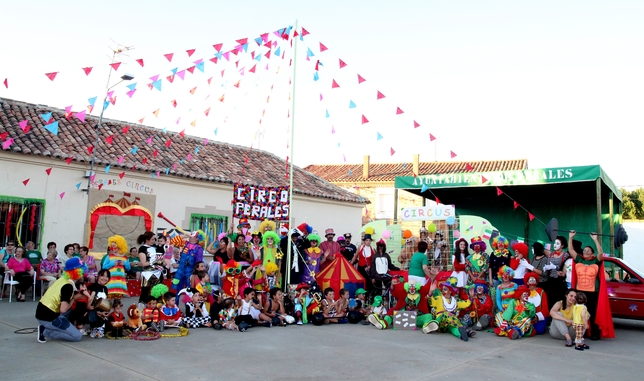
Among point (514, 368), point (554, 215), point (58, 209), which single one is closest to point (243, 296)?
point (514, 368)

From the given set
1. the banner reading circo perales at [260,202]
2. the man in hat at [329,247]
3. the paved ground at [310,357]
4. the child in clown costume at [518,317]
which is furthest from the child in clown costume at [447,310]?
the banner reading circo perales at [260,202]

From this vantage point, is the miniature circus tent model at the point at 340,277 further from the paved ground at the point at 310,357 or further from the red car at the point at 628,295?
the red car at the point at 628,295

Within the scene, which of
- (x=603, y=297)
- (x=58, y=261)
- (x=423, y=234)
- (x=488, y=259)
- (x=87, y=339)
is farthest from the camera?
(x=423, y=234)

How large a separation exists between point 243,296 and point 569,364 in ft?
16.6

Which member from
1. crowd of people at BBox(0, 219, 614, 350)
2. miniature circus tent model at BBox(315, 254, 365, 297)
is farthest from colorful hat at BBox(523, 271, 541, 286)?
miniature circus tent model at BBox(315, 254, 365, 297)

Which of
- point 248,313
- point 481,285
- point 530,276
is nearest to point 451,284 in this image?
point 481,285

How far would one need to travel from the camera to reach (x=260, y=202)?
11.6 metres

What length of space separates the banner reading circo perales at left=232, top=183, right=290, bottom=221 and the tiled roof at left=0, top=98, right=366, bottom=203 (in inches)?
207

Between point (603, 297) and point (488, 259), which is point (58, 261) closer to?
point (488, 259)

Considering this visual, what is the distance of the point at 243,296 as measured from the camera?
9367 mm

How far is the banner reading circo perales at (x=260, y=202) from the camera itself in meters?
11.5

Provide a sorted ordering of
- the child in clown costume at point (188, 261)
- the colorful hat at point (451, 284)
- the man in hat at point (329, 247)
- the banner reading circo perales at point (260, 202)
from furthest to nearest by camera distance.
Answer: the banner reading circo perales at point (260, 202) → the man in hat at point (329, 247) → the child in clown costume at point (188, 261) → the colorful hat at point (451, 284)

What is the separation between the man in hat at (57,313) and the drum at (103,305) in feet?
1.70

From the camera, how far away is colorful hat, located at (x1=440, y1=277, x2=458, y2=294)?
9.21m
